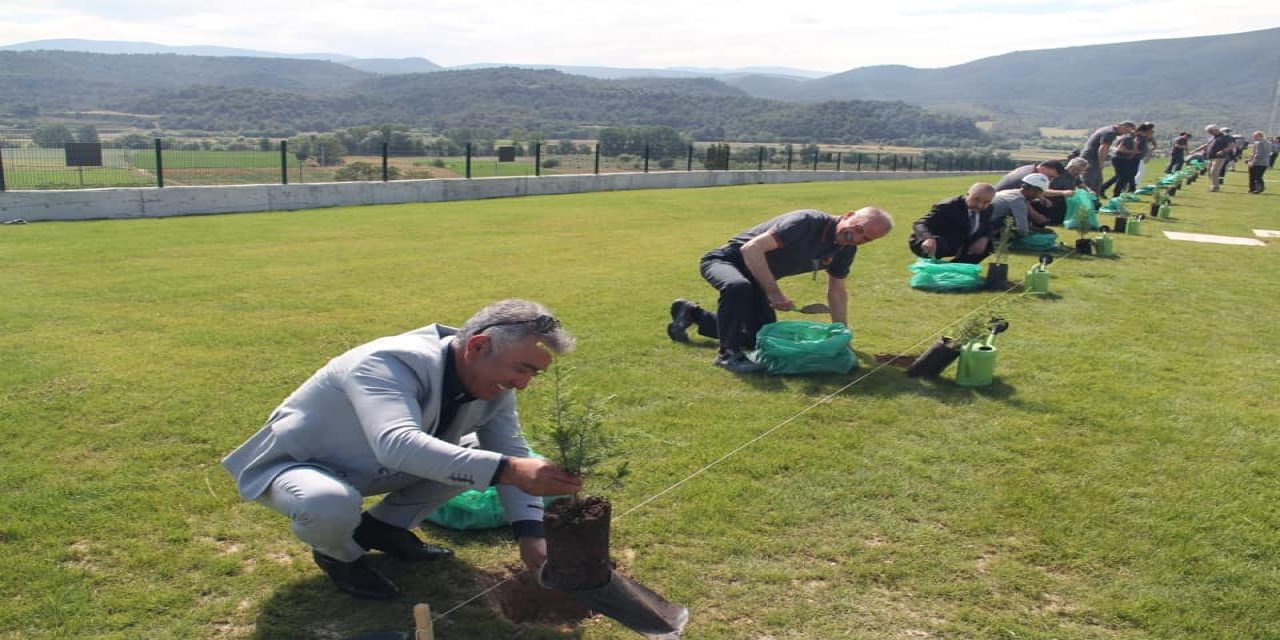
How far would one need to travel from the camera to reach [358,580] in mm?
3654

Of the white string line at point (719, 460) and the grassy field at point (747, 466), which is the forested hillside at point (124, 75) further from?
the white string line at point (719, 460)

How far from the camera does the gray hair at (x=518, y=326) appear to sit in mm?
3301

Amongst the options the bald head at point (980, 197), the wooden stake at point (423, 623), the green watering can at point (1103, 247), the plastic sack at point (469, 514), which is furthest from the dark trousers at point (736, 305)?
the green watering can at point (1103, 247)

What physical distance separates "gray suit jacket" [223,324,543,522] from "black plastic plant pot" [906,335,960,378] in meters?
3.94

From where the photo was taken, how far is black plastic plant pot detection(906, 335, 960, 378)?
6695 millimetres

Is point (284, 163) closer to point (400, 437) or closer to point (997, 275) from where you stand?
point (997, 275)

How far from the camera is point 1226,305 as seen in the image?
9.88m

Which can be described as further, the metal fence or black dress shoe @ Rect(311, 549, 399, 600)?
the metal fence

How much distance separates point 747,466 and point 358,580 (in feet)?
7.39

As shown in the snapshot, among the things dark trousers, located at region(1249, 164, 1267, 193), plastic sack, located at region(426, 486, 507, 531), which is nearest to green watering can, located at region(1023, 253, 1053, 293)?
plastic sack, located at region(426, 486, 507, 531)

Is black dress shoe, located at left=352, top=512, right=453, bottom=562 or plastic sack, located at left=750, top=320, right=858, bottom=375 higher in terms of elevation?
plastic sack, located at left=750, top=320, right=858, bottom=375

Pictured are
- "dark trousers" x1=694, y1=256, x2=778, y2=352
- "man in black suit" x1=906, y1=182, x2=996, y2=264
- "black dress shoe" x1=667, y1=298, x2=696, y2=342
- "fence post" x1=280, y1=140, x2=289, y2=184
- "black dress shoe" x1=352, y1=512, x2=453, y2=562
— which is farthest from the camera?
"fence post" x1=280, y1=140, x2=289, y2=184

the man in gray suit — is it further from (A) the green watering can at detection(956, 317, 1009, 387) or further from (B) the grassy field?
(A) the green watering can at detection(956, 317, 1009, 387)

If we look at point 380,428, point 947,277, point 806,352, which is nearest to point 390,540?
point 380,428
